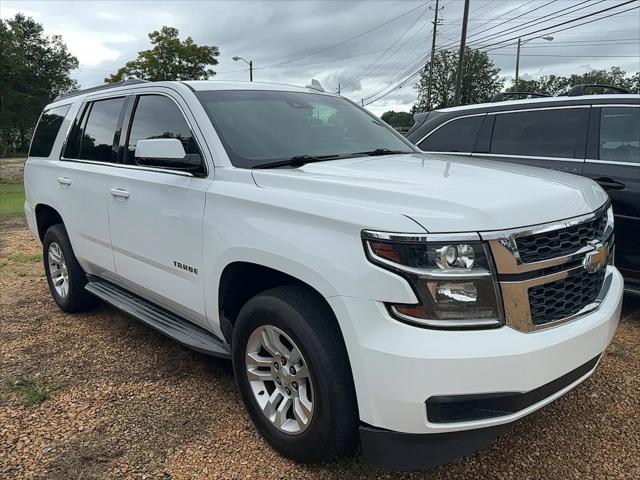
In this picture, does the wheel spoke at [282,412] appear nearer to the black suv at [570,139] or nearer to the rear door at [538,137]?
the black suv at [570,139]

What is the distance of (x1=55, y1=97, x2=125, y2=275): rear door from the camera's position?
395 centimetres

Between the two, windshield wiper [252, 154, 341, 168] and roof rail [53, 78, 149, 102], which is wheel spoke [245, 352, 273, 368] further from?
roof rail [53, 78, 149, 102]

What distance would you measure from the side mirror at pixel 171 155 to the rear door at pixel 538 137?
11.0ft

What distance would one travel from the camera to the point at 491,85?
57.4 m

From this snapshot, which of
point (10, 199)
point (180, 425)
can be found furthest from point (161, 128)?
point (10, 199)

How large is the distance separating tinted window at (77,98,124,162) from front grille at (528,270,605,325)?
3.05m

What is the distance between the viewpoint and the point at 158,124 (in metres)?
3.54

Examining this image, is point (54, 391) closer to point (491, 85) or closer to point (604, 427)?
point (604, 427)

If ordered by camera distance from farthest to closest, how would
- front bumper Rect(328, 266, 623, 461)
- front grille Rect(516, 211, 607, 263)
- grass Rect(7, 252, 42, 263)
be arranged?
grass Rect(7, 252, 42, 263) → front grille Rect(516, 211, 607, 263) → front bumper Rect(328, 266, 623, 461)

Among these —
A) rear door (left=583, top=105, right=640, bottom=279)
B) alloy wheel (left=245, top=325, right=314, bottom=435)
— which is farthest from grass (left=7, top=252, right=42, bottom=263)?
rear door (left=583, top=105, right=640, bottom=279)

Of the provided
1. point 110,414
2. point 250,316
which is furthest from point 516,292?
point 110,414

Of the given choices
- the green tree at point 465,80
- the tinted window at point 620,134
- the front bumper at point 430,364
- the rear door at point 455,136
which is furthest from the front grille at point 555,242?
the green tree at point 465,80

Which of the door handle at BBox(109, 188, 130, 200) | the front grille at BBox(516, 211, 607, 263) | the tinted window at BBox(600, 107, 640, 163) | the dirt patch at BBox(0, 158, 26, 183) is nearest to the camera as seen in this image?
the front grille at BBox(516, 211, 607, 263)

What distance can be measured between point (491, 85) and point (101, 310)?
58.7 meters
